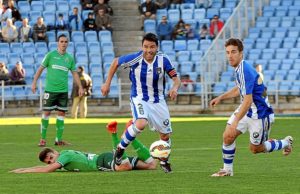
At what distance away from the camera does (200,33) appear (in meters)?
44.8

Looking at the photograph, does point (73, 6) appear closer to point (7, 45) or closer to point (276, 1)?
point (7, 45)

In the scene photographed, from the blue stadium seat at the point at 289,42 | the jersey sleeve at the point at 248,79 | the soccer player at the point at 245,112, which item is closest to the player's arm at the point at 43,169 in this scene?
the soccer player at the point at 245,112

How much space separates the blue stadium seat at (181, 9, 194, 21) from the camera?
4597 centimetres

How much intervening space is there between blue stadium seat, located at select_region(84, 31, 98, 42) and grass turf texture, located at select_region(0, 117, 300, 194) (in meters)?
19.0

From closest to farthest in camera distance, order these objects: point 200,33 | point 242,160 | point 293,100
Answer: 1. point 242,160
2. point 293,100
3. point 200,33

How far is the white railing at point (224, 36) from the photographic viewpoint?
42406 millimetres

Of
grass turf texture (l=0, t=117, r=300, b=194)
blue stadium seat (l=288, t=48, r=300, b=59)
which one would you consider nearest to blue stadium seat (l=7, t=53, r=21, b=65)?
blue stadium seat (l=288, t=48, r=300, b=59)

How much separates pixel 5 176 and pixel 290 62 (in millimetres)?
27922

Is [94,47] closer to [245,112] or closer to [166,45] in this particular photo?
[166,45]

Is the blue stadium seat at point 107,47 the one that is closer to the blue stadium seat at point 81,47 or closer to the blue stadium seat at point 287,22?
the blue stadium seat at point 81,47

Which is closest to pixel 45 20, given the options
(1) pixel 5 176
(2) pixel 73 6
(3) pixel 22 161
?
(2) pixel 73 6

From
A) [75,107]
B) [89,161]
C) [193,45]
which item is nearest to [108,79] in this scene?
[89,161]

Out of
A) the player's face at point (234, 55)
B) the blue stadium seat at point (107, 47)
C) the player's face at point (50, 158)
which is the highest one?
the player's face at point (234, 55)

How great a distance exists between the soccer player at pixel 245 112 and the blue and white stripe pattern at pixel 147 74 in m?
1.35
